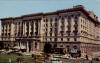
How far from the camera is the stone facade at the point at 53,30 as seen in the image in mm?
77125

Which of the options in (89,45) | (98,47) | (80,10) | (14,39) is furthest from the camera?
(98,47)

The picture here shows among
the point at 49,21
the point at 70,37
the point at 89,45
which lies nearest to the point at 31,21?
the point at 49,21

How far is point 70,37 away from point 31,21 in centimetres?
2767

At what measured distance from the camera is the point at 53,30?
8512cm

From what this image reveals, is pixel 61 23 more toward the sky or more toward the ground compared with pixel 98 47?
more toward the sky

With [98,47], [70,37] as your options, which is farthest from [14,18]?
[98,47]

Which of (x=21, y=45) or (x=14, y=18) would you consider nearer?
(x=21, y=45)

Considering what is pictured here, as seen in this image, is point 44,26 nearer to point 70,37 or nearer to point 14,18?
point 70,37

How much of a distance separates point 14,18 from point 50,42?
114 ft

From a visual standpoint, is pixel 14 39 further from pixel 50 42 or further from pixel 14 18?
pixel 50 42

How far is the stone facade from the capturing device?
77.1 m

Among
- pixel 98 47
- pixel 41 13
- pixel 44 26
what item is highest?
pixel 41 13

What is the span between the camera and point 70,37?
7831cm

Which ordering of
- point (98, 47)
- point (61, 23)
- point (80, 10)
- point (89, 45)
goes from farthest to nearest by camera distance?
point (98, 47)
point (89, 45)
point (61, 23)
point (80, 10)
